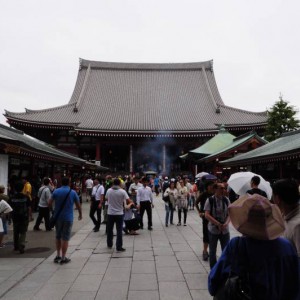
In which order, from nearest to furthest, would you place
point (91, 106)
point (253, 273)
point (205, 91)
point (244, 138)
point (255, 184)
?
1. point (253, 273)
2. point (255, 184)
3. point (244, 138)
4. point (91, 106)
5. point (205, 91)

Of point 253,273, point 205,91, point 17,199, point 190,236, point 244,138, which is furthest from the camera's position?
point 205,91

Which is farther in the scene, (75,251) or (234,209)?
(75,251)

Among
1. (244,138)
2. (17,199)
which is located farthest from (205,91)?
(17,199)

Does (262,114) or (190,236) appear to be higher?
(262,114)

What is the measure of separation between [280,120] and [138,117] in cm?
1369

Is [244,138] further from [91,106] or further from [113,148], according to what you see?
[91,106]

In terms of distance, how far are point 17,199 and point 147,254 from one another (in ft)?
10.3

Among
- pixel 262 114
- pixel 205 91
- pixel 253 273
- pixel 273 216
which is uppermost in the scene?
pixel 205 91

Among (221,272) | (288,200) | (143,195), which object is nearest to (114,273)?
(288,200)

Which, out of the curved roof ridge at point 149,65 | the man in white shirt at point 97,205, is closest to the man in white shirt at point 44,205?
the man in white shirt at point 97,205

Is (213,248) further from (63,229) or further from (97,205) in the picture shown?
(97,205)

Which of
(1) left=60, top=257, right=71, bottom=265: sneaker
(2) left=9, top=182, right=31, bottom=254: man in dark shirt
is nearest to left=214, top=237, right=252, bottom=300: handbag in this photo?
(1) left=60, top=257, right=71, bottom=265: sneaker

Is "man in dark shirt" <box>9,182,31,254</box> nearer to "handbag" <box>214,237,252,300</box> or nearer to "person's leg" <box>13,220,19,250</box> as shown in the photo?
"person's leg" <box>13,220,19,250</box>

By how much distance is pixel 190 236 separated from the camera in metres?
10.1
